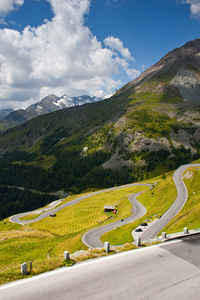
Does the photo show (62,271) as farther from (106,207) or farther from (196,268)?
(106,207)

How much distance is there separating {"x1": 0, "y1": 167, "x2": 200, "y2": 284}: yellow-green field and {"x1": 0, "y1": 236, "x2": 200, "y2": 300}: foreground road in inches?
79.2

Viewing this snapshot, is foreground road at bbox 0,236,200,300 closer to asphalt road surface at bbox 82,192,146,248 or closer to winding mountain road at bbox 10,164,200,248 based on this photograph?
winding mountain road at bbox 10,164,200,248

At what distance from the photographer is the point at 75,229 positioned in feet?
268

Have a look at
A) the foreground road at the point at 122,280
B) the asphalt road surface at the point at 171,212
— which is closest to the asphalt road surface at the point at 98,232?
the asphalt road surface at the point at 171,212

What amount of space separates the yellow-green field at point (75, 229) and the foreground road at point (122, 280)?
2013 mm

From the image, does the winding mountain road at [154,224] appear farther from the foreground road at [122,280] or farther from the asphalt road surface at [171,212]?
the foreground road at [122,280]

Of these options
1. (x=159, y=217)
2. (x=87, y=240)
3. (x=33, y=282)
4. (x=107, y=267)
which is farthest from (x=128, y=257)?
(x=159, y=217)

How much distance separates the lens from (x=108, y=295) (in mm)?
11289

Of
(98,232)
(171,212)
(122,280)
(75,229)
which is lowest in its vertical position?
(75,229)

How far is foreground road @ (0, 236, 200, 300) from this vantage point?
11438 millimetres

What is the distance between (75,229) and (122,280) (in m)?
75.0

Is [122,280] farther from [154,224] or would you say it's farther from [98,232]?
[98,232]

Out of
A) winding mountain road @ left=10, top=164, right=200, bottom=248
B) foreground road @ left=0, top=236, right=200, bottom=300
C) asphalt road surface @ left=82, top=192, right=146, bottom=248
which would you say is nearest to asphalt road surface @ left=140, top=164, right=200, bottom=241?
winding mountain road @ left=10, top=164, right=200, bottom=248

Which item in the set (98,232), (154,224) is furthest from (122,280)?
(98,232)
